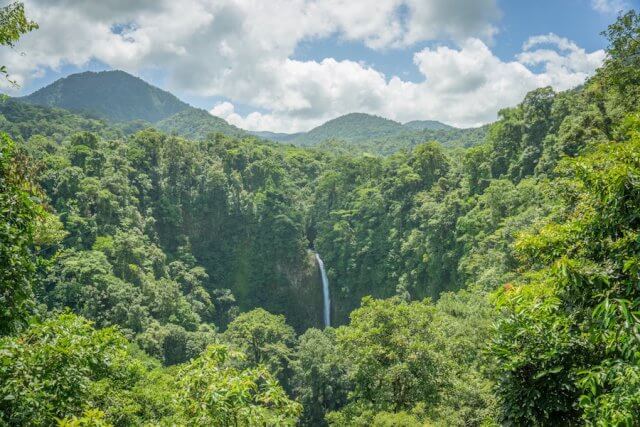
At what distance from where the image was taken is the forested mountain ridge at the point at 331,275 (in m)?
3.99

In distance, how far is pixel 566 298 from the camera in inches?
174

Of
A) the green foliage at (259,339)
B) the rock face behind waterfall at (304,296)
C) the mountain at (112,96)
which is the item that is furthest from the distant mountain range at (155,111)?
the green foliage at (259,339)

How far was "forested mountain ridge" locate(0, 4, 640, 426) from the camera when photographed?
13.1ft

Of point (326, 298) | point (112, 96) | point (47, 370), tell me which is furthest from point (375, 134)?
point (47, 370)

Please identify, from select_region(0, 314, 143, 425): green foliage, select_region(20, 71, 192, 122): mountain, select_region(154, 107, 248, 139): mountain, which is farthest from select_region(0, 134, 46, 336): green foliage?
select_region(20, 71, 192, 122): mountain

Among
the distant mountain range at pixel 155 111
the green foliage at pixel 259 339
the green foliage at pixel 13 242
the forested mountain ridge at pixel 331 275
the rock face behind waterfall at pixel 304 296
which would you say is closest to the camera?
the green foliage at pixel 13 242

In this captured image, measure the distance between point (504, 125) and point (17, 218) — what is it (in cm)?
3246

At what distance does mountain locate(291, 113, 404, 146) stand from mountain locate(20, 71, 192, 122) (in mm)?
58721

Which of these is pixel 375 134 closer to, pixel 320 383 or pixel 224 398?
pixel 320 383

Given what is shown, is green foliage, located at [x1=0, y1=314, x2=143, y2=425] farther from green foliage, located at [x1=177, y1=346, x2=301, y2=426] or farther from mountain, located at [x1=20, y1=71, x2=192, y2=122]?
mountain, located at [x1=20, y1=71, x2=192, y2=122]

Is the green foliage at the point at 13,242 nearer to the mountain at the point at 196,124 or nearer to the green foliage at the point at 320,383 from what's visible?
the green foliage at the point at 320,383

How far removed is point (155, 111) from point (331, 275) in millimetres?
152411

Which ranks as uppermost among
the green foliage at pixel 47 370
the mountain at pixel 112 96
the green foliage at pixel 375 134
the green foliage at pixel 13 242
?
the mountain at pixel 112 96

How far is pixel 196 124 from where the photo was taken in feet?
398
